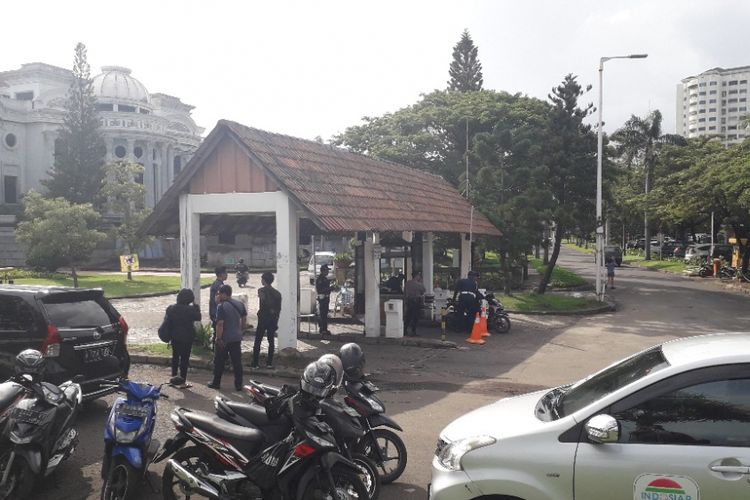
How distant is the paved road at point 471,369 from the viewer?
6.46 meters

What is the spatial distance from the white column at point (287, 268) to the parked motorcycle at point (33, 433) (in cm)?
585

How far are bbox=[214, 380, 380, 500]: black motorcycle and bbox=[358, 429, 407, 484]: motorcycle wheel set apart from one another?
1.57 feet

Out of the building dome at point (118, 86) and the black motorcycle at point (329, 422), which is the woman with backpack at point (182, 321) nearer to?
the black motorcycle at point (329, 422)

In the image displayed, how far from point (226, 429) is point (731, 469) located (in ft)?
11.9

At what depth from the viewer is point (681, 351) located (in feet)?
14.3

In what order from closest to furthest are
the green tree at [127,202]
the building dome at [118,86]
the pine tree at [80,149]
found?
the green tree at [127,202] < the pine tree at [80,149] < the building dome at [118,86]

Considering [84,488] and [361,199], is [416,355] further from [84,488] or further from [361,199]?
[84,488]

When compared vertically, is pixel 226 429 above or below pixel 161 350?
above

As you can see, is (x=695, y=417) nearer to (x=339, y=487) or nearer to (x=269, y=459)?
(x=339, y=487)

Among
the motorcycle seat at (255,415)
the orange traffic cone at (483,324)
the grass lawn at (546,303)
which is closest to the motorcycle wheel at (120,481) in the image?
the motorcycle seat at (255,415)

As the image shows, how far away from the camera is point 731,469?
3605mm

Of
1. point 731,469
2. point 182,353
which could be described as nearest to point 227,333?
point 182,353

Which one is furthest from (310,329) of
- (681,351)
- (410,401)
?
(681,351)

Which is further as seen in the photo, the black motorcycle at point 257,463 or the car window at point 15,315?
the car window at point 15,315
